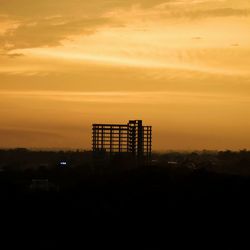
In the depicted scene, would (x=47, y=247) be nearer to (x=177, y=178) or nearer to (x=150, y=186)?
(x=150, y=186)

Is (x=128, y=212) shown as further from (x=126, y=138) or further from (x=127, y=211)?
(x=126, y=138)

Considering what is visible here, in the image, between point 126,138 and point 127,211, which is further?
point 126,138

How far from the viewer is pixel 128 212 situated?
178ft

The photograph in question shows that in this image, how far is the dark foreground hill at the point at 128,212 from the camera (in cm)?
4828

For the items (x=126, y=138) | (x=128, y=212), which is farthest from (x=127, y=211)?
(x=126, y=138)

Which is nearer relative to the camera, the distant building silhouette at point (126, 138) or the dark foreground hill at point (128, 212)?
the dark foreground hill at point (128, 212)

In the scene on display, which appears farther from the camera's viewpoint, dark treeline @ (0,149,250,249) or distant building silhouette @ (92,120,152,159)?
distant building silhouette @ (92,120,152,159)

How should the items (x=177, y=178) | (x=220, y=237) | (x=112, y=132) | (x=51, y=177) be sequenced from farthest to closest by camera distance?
(x=112, y=132), (x=51, y=177), (x=177, y=178), (x=220, y=237)

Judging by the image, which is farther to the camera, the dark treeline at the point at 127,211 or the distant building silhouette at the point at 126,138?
the distant building silhouette at the point at 126,138

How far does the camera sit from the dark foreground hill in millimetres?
48281

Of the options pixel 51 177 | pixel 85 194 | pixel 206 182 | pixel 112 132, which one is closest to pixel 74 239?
pixel 85 194

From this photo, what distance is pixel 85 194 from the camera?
6191 centimetres

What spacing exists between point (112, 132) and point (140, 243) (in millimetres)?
61859

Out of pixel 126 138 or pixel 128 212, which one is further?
pixel 126 138
